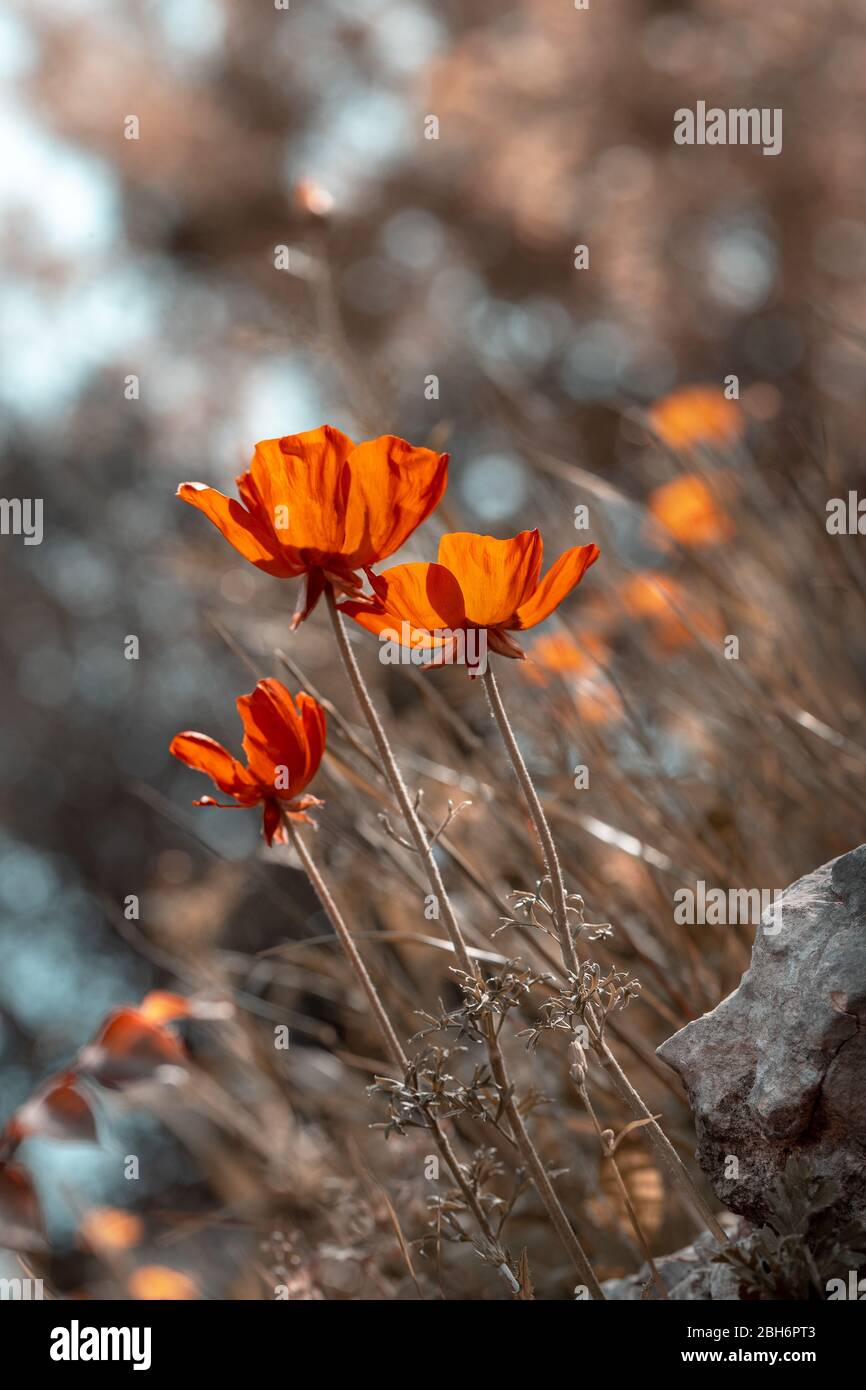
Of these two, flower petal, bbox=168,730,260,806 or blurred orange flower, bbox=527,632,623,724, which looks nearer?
flower petal, bbox=168,730,260,806

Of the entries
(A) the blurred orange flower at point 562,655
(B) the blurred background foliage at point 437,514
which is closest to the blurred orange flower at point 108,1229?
(B) the blurred background foliage at point 437,514

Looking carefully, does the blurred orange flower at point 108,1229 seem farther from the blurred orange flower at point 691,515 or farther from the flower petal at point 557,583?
the blurred orange flower at point 691,515

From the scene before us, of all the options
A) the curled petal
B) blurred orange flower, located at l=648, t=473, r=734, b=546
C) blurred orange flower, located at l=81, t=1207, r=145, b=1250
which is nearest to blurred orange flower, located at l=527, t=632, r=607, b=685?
blurred orange flower, located at l=648, t=473, r=734, b=546

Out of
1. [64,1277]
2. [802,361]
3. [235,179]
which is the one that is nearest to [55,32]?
[235,179]

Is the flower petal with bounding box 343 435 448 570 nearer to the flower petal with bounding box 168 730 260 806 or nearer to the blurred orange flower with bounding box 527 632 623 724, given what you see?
the flower petal with bounding box 168 730 260 806

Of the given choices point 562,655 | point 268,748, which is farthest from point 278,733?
point 562,655

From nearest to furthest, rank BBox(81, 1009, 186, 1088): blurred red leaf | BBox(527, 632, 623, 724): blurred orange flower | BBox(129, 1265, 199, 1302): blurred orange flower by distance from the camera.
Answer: BBox(81, 1009, 186, 1088): blurred red leaf → BBox(527, 632, 623, 724): blurred orange flower → BBox(129, 1265, 199, 1302): blurred orange flower
